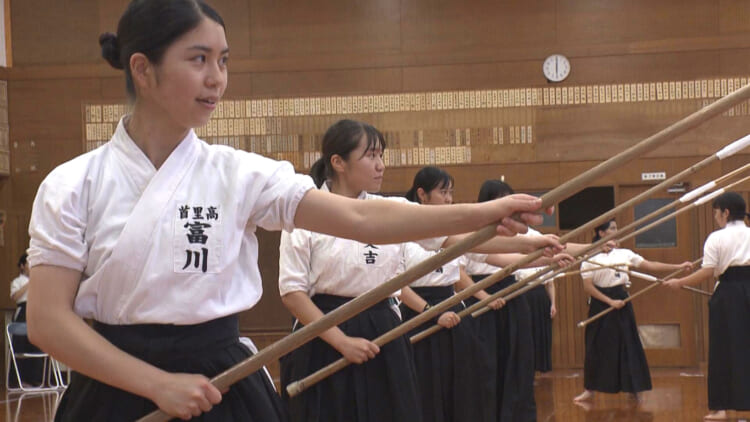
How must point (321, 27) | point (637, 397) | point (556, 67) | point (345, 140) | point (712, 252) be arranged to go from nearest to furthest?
point (345, 140) → point (712, 252) → point (637, 397) → point (556, 67) → point (321, 27)

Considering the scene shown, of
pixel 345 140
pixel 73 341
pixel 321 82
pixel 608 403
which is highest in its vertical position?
pixel 321 82

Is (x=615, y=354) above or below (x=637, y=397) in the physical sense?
above

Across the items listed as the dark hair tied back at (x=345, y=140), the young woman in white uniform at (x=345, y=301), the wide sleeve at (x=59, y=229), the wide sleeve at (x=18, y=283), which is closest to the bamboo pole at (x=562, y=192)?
the wide sleeve at (x=59, y=229)

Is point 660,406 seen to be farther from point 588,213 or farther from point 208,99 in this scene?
point 208,99

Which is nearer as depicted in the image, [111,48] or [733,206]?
[111,48]

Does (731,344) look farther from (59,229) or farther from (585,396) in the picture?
(59,229)

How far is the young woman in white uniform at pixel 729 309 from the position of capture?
6.41 metres

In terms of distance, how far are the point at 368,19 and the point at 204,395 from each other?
9135mm

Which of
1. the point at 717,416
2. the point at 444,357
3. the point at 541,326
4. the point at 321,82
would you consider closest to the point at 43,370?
the point at 321,82

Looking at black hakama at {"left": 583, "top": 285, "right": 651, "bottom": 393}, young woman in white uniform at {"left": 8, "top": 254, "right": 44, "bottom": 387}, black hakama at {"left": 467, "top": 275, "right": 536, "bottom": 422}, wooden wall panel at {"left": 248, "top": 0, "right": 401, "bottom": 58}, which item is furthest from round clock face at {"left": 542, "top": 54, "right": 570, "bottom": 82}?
young woman in white uniform at {"left": 8, "top": 254, "right": 44, "bottom": 387}

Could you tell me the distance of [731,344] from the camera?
656 cm

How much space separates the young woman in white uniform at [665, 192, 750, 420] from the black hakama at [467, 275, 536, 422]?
5.05ft

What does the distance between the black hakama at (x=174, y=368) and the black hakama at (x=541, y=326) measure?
698cm

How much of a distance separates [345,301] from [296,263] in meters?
0.22
